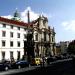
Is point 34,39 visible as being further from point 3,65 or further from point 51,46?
point 3,65

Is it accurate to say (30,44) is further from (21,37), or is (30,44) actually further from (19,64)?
(19,64)

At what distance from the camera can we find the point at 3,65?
40.5 meters

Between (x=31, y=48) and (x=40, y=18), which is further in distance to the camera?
(x=40, y=18)

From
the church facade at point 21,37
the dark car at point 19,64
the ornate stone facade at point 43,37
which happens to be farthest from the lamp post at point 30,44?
the dark car at point 19,64

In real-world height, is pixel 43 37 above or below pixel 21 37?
above

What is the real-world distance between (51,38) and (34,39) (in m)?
14.6

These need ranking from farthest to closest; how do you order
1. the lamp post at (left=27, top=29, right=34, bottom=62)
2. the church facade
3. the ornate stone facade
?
the ornate stone facade < the lamp post at (left=27, top=29, right=34, bottom=62) < the church facade

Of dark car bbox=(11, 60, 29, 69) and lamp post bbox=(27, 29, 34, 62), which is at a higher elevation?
lamp post bbox=(27, 29, 34, 62)

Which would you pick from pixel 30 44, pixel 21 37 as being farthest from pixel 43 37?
pixel 21 37

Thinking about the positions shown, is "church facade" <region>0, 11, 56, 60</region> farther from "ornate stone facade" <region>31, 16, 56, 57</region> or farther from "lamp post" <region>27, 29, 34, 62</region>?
"lamp post" <region>27, 29, 34, 62</region>

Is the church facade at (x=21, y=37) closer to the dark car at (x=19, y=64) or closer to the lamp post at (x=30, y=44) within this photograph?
the lamp post at (x=30, y=44)

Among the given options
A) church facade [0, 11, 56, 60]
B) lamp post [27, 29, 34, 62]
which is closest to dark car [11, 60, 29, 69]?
church facade [0, 11, 56, 60]

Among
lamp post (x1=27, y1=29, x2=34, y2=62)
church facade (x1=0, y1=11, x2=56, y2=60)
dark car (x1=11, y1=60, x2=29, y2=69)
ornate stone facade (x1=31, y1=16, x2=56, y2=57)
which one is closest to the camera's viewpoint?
dark car (x1=11, y1=60, x2=29, y2=69)

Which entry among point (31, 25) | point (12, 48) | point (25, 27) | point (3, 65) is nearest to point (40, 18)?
point (31, 25)
